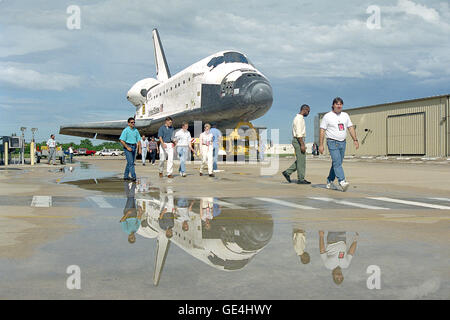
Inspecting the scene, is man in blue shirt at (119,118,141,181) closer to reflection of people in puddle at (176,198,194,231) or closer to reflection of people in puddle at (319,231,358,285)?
reflection of people in puddle at (176,198,194,231)

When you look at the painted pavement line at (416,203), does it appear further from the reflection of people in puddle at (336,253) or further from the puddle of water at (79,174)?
the puddle of water at (79,174)

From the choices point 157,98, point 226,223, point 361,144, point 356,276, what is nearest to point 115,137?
point 157,98

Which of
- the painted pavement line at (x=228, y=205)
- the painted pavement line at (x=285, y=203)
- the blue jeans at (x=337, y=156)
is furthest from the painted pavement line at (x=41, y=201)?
A: the blue jeans at (x=337, y=156)

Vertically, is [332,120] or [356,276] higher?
[332,120]

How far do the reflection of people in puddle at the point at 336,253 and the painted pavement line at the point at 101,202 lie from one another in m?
3.66

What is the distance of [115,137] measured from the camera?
35.1m

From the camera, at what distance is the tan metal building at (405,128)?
3697cm

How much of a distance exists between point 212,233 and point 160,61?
41624mm

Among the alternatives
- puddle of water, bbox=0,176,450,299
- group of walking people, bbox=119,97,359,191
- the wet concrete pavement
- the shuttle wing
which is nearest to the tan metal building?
the shuttle wing

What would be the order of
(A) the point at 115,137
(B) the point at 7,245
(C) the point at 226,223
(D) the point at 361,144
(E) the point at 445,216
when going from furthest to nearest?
(D) the point at 361,144 → (A) the point at 115,137 → (E) the point at 445,216 → (C) the point at 226,223 → (B) the point at 7,245

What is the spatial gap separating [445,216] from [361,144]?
41352 millimetres

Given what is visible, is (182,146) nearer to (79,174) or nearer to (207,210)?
(79,174)

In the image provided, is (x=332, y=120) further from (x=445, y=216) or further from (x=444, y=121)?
(x=444, y=121)

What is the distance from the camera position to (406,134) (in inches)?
1594
